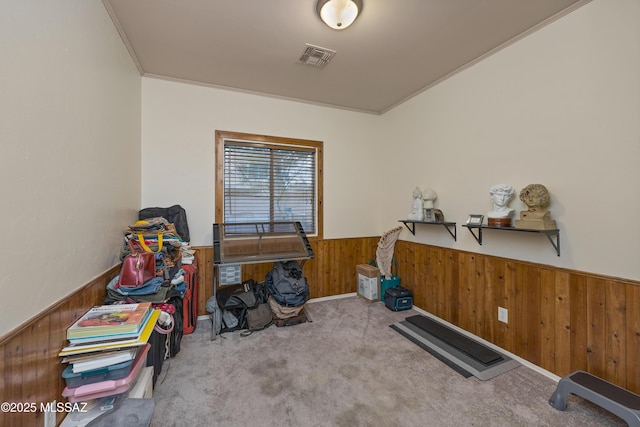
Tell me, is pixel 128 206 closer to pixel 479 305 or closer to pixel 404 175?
pixel 404 175

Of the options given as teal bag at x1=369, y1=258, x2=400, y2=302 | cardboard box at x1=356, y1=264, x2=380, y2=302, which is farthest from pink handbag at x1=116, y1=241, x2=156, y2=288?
teal bag at x1=369, y1=258, x2=400, y2=302

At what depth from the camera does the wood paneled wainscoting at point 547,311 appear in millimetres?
1749

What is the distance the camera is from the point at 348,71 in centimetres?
296

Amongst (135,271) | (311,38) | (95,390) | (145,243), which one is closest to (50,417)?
(95,390)

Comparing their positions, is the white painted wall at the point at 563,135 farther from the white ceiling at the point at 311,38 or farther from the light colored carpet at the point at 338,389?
the light colored carpet at the point at 338,389

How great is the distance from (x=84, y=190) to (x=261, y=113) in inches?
94.1

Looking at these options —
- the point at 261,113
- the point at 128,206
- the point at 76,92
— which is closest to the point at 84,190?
the point at 76,92

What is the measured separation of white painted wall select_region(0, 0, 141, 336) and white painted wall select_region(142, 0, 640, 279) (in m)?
1.04

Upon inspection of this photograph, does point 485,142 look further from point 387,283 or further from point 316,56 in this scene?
point 387,283

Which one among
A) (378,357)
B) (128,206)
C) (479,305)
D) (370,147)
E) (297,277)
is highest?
(370,147)

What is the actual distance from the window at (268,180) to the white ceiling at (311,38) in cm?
77

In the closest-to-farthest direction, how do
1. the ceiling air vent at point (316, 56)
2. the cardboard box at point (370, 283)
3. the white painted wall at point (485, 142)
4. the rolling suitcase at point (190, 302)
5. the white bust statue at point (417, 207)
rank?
the white painted wall at point (485, 142), the ceiling air vent at point (316, 56), the rolling suitcase at point (190, 302), the white bust statue at point (417, 207), the cardboard box at point (370, 283)

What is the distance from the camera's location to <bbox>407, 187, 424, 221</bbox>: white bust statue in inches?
130

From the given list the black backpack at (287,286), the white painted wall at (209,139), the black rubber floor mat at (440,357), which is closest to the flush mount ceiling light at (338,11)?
the white painted wall at (209,139)
